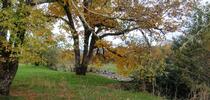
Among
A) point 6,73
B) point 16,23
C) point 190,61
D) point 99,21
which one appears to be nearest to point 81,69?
point 99,21

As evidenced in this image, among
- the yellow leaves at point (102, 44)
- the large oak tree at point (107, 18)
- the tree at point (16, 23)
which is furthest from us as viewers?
the yellow leaves at point (102, 44)

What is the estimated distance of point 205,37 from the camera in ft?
111

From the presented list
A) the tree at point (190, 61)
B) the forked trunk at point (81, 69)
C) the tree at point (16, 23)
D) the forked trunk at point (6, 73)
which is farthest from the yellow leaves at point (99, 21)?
the tree at point (16, 23)

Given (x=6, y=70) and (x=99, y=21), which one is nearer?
(x=6, y=70)

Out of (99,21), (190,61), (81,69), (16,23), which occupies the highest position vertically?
(99,21)

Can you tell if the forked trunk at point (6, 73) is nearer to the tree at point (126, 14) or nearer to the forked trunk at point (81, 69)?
the tree at point (126, 14)

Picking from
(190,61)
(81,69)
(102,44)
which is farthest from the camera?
(81,69)

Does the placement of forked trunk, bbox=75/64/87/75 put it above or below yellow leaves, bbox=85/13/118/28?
below

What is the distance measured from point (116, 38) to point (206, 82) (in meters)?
10.8

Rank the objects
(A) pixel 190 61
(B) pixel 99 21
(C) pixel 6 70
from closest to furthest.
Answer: (C) pixel 6 70 → (A) pixel 190 61 → (B) pixel 99 21

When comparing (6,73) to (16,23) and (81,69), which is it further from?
(81,69)

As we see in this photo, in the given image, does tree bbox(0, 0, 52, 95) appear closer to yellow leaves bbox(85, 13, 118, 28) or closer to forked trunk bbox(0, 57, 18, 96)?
forked trunk bbox(0, 57, 18, 96)

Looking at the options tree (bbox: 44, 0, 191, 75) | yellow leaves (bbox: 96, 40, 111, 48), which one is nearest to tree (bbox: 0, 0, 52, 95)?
tree (bbox: 44, 0, 191, 75)

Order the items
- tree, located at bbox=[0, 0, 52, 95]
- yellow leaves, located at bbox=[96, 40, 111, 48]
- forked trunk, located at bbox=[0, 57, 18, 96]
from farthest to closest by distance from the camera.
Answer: yellow leaves, located at bbox=[96, 40, 111, 48]
forked trunk, located at bbox=[0, 57, 18, 96]
tree, located at bbox=[0, 0, 52, 95]
